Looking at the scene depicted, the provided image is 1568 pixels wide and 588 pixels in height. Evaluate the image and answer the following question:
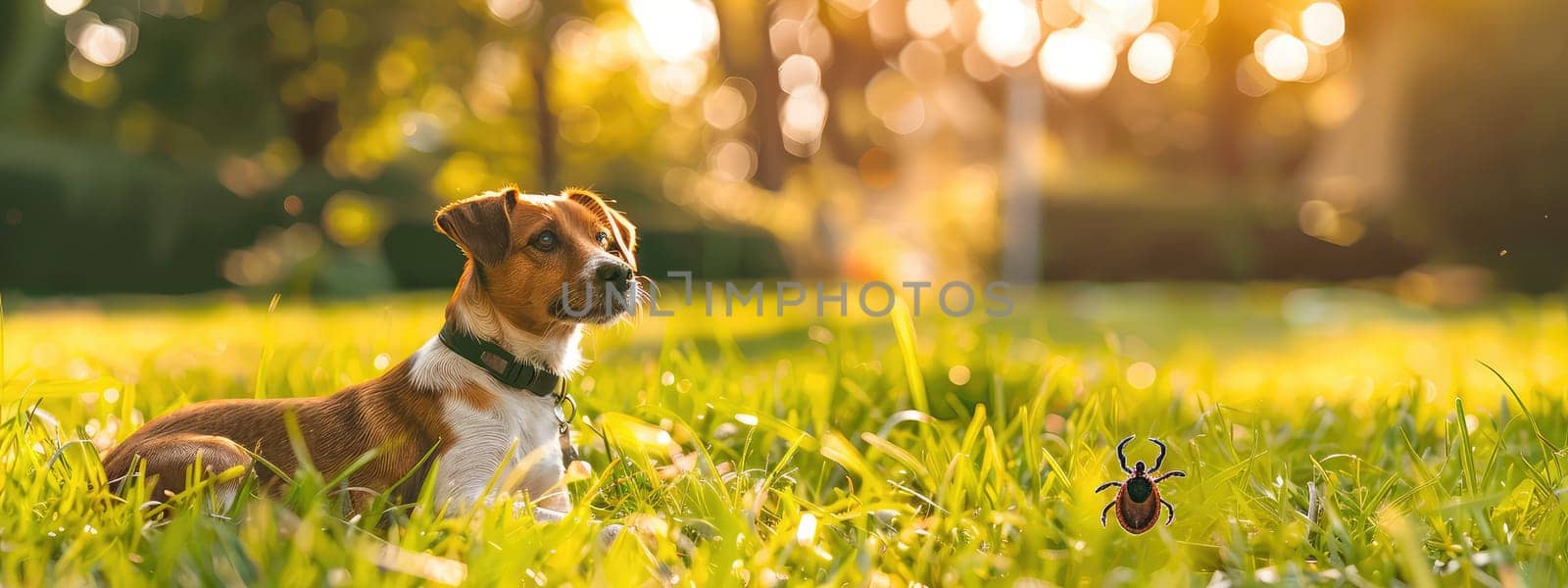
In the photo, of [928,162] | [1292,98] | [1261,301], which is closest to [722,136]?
[928,162]

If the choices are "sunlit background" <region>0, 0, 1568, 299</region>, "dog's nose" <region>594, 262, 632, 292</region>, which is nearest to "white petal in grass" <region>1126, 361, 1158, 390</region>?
"dog's nose" <region>594, 262, 632, 292</region>

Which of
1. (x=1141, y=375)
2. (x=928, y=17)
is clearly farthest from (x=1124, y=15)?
(x=1141, y=375)

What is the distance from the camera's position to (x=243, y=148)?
16.0 m

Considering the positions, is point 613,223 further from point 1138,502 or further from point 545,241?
point 1138,502

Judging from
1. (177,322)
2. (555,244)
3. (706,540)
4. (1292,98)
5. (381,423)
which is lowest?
(177,322)

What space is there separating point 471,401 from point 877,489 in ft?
3.49

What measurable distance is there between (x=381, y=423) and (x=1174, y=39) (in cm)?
2423

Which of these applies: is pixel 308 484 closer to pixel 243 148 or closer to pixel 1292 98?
pixel 243 148

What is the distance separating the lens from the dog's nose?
2756mm

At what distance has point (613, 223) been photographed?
3166 mm

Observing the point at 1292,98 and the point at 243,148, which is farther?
the point at 1292,98

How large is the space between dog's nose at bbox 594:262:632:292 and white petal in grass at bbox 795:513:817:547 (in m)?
0.77

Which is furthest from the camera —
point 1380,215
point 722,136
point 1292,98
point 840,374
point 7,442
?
point 722,136

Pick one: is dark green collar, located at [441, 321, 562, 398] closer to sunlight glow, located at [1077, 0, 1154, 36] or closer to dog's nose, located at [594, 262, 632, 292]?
dog's nose, located at [594, 262, 632, 292]
